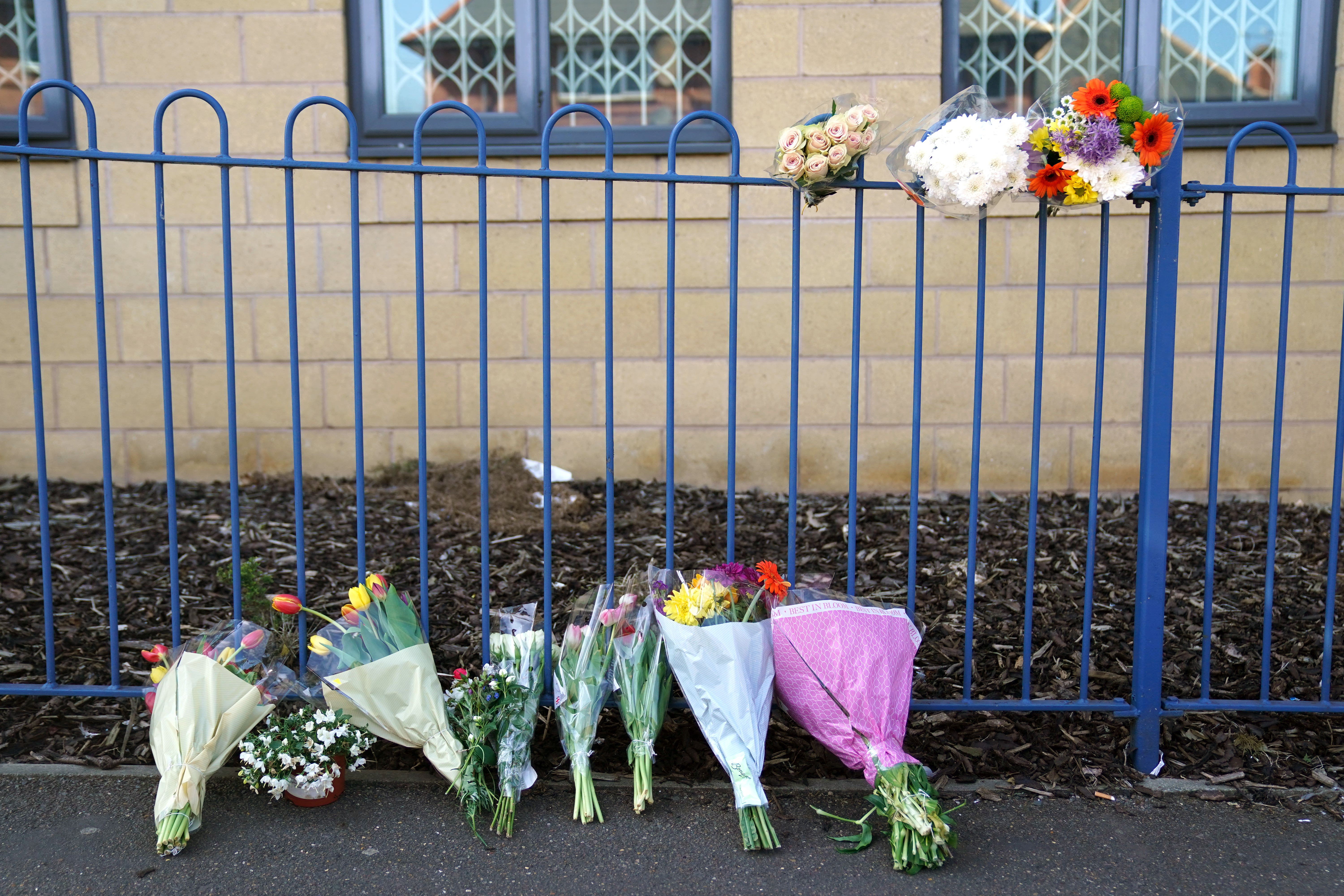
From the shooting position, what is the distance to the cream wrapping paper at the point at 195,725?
7.82 feet

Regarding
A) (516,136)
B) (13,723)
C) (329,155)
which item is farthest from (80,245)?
(13,723)

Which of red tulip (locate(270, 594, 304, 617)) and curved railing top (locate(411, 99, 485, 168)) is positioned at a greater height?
curved railing top (locate(411, 99, 485, 168))

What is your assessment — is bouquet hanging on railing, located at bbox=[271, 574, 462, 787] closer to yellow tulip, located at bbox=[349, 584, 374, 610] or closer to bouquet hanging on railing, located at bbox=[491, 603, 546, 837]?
yellow tulip, located at bbox=[349, 584, 374, 610]

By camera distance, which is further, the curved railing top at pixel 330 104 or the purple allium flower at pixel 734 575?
the purple allium flower at pixel 734 575

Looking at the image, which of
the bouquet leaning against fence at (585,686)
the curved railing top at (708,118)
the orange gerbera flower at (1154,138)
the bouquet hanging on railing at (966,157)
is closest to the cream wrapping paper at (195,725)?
the bouquet leaning against fence at (585,686)

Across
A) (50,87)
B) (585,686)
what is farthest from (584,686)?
(50,87)

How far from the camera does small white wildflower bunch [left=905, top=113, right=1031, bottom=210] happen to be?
8.29 feet

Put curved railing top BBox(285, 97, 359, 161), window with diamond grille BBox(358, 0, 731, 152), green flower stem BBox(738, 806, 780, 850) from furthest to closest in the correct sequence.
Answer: window with diamond grille BBox(358, 0, 731, 152)
curved railing top BBox(285, 97, 359, 161)
green flower stem BBox(738, 806, 780, 850)

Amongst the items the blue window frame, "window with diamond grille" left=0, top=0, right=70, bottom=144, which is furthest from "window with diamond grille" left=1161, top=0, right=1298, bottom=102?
"window with diamond grille" left=0, top=0, right=70, bottom=144

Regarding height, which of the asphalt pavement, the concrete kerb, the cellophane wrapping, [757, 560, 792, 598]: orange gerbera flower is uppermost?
[757, 560, 792, 598]: orange gerbera flower

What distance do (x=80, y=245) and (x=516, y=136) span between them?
2.22m

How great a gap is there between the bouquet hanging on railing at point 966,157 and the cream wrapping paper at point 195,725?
2102mm

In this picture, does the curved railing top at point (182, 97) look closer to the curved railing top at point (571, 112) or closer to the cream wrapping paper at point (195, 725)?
the curved railing top at point (571, 112)

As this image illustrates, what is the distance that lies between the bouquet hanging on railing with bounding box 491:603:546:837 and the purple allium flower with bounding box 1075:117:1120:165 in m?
1.86
